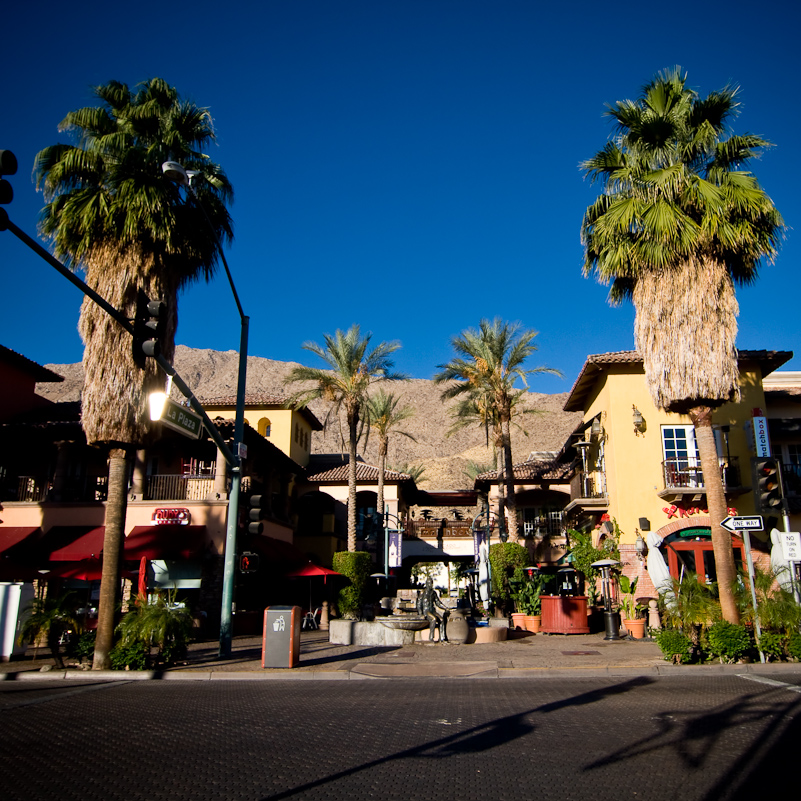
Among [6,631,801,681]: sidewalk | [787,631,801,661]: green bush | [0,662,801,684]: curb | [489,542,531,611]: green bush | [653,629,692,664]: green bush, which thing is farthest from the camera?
[489,542,531,611]: green bush

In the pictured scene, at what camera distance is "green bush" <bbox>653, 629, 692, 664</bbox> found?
1368cm

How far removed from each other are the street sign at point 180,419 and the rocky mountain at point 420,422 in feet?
164

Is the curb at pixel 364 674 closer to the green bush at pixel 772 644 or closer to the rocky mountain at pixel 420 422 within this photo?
the green bush at pixel 772 644

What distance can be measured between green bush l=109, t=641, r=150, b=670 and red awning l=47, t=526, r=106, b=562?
27.1 ft

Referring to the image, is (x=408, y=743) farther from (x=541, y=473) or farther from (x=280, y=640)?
(x=541, y=473)

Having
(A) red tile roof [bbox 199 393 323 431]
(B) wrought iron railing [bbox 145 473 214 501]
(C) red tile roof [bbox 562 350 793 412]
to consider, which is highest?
(A) red tile roof [bbox 199 393 323 431]

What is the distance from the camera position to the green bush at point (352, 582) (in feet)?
93.9

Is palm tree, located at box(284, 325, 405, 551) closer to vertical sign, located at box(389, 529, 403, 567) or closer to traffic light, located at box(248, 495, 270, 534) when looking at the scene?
vertical sign, located at box(389, 529, 403, 567)

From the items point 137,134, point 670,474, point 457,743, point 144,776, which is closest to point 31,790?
point 144,776

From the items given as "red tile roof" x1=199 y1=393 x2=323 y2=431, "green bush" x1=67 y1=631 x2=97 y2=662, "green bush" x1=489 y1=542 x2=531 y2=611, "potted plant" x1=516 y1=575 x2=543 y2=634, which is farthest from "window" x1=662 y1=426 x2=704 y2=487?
"red tile roof" x1=199 y1=393 x2=323 y2=431

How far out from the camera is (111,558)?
1434 cm

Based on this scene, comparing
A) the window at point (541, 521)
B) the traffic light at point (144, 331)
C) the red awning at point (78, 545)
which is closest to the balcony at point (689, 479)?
the window at point (541, 521)

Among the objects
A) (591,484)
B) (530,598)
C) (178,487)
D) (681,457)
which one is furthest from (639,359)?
(178,487)

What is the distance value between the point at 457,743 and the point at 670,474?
18.5 metres
